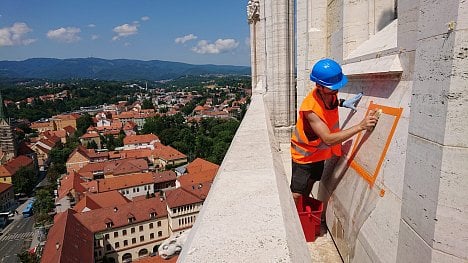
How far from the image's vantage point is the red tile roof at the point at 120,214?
98.6ft

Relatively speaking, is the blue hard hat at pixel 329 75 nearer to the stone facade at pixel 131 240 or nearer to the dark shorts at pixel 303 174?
the dark shorts at pixel 303 174

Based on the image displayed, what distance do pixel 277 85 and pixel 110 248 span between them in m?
27.7

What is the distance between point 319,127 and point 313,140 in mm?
314

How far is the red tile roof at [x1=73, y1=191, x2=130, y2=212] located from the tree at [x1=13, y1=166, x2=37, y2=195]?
23.9m

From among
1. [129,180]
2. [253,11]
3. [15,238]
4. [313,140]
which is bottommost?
[15,238]

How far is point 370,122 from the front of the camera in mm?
2666

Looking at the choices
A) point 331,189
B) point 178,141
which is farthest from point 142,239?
point 178,141

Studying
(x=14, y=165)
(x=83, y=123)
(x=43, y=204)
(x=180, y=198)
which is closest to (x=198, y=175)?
(x=180, y=198)

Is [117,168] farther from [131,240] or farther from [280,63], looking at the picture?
[280,63]

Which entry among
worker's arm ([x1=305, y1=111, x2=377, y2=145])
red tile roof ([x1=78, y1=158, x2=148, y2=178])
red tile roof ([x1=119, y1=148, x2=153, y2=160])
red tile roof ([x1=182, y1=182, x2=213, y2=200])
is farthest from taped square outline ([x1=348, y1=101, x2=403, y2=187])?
red tile roof ([x1=119, y1=148, x2=153, y2=160])

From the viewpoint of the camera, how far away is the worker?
2.93 metres

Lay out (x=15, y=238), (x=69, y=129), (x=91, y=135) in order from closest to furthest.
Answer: (x=15, y=238) < (x=91, y=135) < (x=69, y=129)

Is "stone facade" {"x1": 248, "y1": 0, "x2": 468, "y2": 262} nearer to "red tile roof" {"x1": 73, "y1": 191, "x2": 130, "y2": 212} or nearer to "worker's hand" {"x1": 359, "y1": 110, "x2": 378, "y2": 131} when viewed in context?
"worker's hand" {"x1": 359, "y1": 110, "x2": 378, "y2": 131}

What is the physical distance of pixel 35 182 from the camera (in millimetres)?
57688
